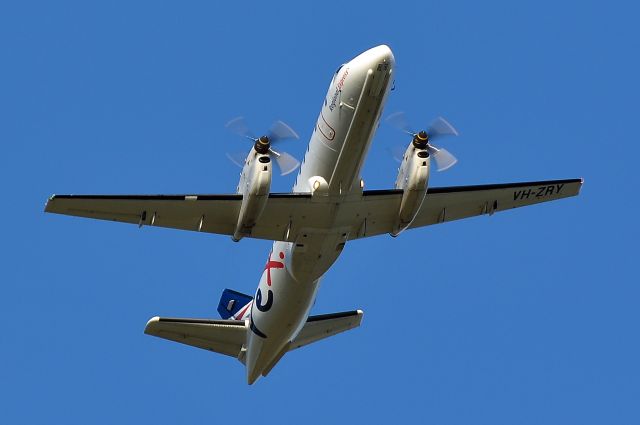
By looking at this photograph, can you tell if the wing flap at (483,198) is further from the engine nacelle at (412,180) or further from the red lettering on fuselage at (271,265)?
the red lettering on fuselage at (271,265)

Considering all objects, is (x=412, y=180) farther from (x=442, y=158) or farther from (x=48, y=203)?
(x=48, y=203)

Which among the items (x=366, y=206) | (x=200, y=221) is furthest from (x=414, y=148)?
(x=200, y=221)

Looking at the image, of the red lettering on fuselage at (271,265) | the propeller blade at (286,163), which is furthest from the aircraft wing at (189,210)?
the red lettering on fuselage at (271,265)

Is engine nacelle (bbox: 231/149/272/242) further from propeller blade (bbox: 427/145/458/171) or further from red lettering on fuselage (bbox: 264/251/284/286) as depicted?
propeller blade (bbox: 427/145/458/171)

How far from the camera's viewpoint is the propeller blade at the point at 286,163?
1180 inches

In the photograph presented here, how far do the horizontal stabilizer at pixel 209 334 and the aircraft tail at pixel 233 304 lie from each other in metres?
0.70

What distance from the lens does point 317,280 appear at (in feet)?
107

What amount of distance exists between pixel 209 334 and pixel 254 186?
893cm

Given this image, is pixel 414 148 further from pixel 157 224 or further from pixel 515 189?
pixel 157 224

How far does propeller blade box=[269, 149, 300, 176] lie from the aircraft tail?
791 cm

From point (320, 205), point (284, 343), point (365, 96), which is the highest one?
point (365, 96)

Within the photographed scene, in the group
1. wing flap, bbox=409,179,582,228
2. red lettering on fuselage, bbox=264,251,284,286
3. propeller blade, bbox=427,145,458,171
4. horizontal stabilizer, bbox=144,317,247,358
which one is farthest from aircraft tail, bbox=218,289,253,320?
propeller blade, bbox=427,145,458,171

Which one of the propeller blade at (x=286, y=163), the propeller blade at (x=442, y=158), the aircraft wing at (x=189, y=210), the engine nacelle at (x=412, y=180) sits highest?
the propeller blade at (x=442, y=158)

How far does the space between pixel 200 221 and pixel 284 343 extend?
635 centimetres
